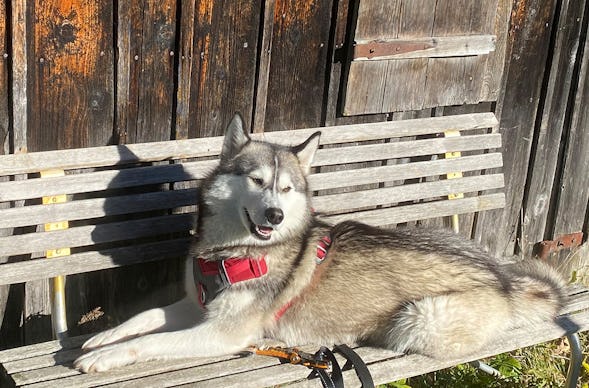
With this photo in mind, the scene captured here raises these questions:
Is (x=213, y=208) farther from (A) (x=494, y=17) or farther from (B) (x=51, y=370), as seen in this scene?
(A) (x=494, y=17)

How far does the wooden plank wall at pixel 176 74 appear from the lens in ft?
13.2

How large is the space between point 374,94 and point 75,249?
76.3 inches

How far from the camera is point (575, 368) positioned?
472cm

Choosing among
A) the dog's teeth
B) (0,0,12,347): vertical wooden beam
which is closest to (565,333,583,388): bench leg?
the dog's teeth

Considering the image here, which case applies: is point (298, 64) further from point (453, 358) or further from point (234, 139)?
point (453, 358)

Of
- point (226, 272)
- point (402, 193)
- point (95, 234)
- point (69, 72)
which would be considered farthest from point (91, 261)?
point (402, 193)

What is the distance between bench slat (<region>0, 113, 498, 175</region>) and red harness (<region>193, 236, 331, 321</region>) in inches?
23.8

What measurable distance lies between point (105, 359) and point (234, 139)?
3.89 feet

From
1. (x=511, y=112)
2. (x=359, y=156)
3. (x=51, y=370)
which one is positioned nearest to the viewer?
(x=51, y=370)

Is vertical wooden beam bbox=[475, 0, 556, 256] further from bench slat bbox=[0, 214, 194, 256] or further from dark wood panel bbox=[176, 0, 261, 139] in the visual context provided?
bench slat bbox=[0, 214, 194, 256]

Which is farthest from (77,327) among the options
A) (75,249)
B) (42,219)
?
(42,219)

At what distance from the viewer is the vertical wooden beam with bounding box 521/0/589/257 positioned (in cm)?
586

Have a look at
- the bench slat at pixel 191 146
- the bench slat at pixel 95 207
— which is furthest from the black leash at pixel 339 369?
the bench slat at pixel 191 146

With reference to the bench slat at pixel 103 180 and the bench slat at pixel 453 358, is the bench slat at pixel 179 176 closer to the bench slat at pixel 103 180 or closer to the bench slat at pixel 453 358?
the bench slat at pixel 103 180
